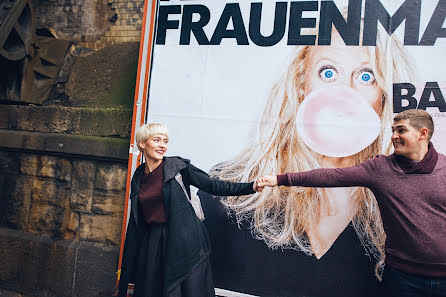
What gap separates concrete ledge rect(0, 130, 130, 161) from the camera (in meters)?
4.21

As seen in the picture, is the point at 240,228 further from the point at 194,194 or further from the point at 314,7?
the point at 314,7

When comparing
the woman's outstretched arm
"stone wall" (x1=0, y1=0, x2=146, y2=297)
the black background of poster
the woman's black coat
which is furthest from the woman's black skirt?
"stone wall" (x1=0, y1=0, x2=146, y2=297)

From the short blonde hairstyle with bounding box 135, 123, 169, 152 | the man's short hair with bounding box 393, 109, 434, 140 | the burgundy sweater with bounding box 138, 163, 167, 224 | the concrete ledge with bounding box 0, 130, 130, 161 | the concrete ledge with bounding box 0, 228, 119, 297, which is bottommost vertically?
the concrete ledge with bounding box 0, 228, 119, 297

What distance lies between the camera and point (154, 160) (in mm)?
2918

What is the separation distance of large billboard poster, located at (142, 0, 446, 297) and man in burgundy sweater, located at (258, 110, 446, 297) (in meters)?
0.87

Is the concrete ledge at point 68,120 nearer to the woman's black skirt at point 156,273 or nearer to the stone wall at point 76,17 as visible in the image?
the stone wall at point 76,17

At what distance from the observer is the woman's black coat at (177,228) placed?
2695 millimetres

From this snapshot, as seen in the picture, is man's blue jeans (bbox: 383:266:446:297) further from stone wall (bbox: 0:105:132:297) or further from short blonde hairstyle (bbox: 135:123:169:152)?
stone wall (bbox: 0:105:132:297)

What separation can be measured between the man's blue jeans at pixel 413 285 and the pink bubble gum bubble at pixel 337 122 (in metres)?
1.23

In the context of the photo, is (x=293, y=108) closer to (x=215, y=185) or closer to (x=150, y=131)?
(x=215, y=185)

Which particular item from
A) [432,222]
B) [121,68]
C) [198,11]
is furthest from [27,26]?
[432,222]

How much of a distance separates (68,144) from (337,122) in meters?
2.94

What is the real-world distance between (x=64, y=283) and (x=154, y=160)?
239 centimetres

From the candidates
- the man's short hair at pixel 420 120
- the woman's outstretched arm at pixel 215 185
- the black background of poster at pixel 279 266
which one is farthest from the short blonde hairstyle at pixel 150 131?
the man's short hair at pixel 420 120
